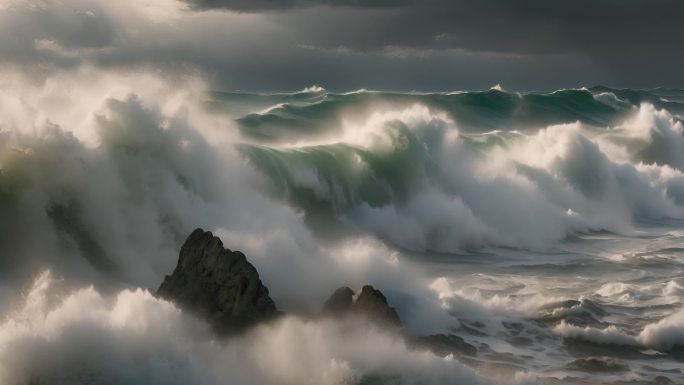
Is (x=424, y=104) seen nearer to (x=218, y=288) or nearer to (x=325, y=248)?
(x=325, y=248)

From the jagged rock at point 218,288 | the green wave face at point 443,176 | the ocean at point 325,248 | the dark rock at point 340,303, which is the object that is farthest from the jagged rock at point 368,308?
the green wave face at point 443,176

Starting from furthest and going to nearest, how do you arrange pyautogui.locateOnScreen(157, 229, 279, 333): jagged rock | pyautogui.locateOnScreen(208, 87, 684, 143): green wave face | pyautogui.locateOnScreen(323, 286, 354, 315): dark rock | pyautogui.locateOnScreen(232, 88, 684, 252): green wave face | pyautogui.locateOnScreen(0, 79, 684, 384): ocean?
1. pyautogui.locateOnScreen(208, 87, 684, 143): green wave face
2. pyautogui.locateOnScreen(232, 88, 684, 252): green wave face
3. pyautogui.locateOnScreen(323, 286, 354, 315): dark rock
4. pyautogui.locateOnScreen(157, 229, 279, 333): jagged rock
5. pyautogui.locateOnScreen(0, 79, 684, 384): ocean

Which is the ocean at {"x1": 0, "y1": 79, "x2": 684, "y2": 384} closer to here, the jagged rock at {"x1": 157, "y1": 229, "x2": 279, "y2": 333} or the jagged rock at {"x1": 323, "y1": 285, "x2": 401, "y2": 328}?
the jagged rock at {"x1": 157, "y1": 229, "x2": 279, "y2": 333}

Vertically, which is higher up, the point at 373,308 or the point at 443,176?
the point at 443,176

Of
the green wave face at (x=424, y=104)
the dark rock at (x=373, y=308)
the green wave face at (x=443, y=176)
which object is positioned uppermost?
the green wave face at (x=424, y=104)

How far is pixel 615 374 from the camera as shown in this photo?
1323cm

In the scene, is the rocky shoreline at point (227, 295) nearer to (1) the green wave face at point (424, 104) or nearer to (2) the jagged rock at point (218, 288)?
(2) the jagged rock at point (218, 288)

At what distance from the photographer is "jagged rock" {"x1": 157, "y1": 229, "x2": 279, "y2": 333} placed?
40.5 ft

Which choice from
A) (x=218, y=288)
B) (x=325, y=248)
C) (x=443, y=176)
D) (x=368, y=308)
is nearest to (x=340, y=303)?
(x=368, y=308)

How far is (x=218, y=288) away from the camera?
1257 cm

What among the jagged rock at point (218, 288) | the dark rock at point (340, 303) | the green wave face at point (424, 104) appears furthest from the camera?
the green wave face at point (424, 104)

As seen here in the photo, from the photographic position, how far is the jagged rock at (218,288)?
40.5 ft

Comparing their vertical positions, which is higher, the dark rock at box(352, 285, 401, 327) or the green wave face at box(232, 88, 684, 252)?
the green wave face at box(232, 88, 684, 252)

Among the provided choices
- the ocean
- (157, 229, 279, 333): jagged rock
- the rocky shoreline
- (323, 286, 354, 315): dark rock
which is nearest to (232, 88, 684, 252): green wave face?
the ocean
